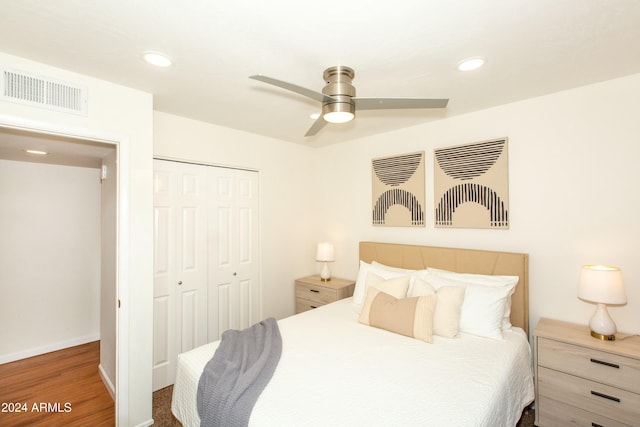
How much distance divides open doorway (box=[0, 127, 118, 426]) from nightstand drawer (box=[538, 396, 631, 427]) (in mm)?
3676

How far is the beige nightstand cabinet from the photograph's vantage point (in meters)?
1.81

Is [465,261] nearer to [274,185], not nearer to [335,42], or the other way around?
[335,42]

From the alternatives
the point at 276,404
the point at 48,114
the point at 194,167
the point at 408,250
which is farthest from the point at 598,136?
the point at 48,114

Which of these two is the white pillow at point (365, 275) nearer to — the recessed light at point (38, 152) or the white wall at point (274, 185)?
the white wall at point (274, 185)

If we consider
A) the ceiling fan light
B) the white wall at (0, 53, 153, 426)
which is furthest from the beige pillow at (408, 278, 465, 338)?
the white wall at (0, 53, 153, 426)

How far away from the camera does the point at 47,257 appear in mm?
3594

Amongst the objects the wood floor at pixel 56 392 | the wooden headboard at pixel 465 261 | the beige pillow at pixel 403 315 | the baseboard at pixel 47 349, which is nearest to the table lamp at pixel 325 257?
the wooden headboard at pixel 465 261

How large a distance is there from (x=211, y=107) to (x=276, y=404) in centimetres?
229

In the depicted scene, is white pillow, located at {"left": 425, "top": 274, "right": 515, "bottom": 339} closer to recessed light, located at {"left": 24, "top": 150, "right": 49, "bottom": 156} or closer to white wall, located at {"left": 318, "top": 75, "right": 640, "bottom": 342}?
white wall, located at {"left": 318, "top": 75, "right": 640, "bottom": 342}

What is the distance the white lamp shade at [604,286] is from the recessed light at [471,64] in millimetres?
1538

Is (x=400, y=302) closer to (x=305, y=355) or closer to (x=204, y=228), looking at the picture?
(x=305, y=355)

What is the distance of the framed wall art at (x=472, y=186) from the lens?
2592 millimetres

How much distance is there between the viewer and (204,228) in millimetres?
3037

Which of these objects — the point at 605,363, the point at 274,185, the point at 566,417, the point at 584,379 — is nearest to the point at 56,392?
the point at 274,185
